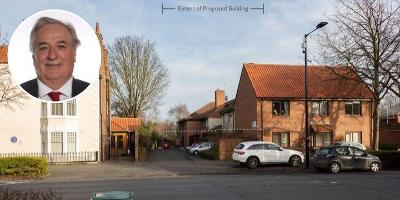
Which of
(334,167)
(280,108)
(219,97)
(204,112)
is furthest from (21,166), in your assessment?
(204,112)

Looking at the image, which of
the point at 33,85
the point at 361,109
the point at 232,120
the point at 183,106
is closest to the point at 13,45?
the point at 33,85

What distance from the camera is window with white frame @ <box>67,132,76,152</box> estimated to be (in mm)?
36000

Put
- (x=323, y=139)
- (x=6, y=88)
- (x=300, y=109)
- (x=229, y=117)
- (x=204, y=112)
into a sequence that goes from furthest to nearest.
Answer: (x=204, y=112) < (x=229, y=117) < (x=300, y=109) < (x=323, y=139) < (x=6, y=88)

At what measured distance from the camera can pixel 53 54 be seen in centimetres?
255

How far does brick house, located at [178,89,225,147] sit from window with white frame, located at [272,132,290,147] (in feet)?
77.2

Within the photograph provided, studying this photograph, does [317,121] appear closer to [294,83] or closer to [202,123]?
[294,83]

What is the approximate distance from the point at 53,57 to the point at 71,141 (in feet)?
114

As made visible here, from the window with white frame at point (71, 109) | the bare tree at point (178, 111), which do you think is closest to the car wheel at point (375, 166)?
the window with white frame at point (71, 109)

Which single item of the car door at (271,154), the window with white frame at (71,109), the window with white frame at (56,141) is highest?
the window with white frame at (71,109)

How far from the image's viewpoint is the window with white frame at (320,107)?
147 ft

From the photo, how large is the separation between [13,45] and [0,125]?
35.8 metres

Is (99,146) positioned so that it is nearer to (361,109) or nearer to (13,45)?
(361,109)

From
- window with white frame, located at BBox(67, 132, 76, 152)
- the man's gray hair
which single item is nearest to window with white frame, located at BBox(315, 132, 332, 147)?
window with white frame, located at BBox(67, 132, 76, 152)

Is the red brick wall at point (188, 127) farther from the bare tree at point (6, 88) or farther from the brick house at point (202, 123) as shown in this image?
the bare tree at point (6, 88)
